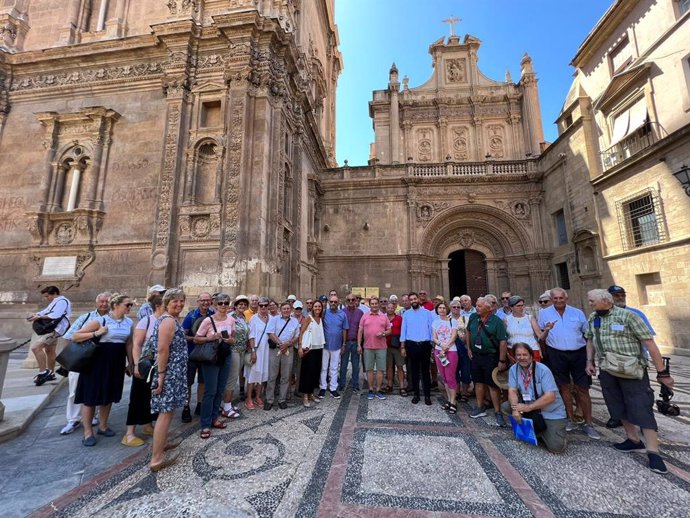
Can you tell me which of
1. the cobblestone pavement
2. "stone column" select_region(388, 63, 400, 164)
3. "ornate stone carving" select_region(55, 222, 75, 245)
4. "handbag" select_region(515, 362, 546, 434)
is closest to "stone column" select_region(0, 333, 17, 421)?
the cobblestone pavement

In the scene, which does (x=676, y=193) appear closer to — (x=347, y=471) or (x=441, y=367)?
(x=441, y=367)

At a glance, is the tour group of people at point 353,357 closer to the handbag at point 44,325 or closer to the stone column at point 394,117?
the handbag at point 44,325

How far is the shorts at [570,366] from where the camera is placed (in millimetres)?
4055

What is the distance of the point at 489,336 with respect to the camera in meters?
4.36

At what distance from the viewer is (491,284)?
1638 cm

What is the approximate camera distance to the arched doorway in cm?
1672

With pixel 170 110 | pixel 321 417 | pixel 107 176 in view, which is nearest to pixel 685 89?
pixel 321 417

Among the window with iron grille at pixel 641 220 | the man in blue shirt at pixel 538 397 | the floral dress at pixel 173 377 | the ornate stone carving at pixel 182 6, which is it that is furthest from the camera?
the ornate stone carving at pixel 182 6

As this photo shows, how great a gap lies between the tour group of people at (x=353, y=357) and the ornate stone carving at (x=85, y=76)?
9.87 meters

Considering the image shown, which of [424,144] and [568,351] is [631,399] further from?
[424,144]

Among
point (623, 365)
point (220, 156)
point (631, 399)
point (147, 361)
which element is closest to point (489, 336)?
point (623, 365)

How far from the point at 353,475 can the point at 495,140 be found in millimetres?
22546

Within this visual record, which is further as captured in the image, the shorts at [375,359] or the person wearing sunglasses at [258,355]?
the shorts at [375,359]

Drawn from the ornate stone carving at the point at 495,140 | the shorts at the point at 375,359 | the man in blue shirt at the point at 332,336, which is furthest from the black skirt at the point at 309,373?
the ornate stone carving at the point at 495,140
